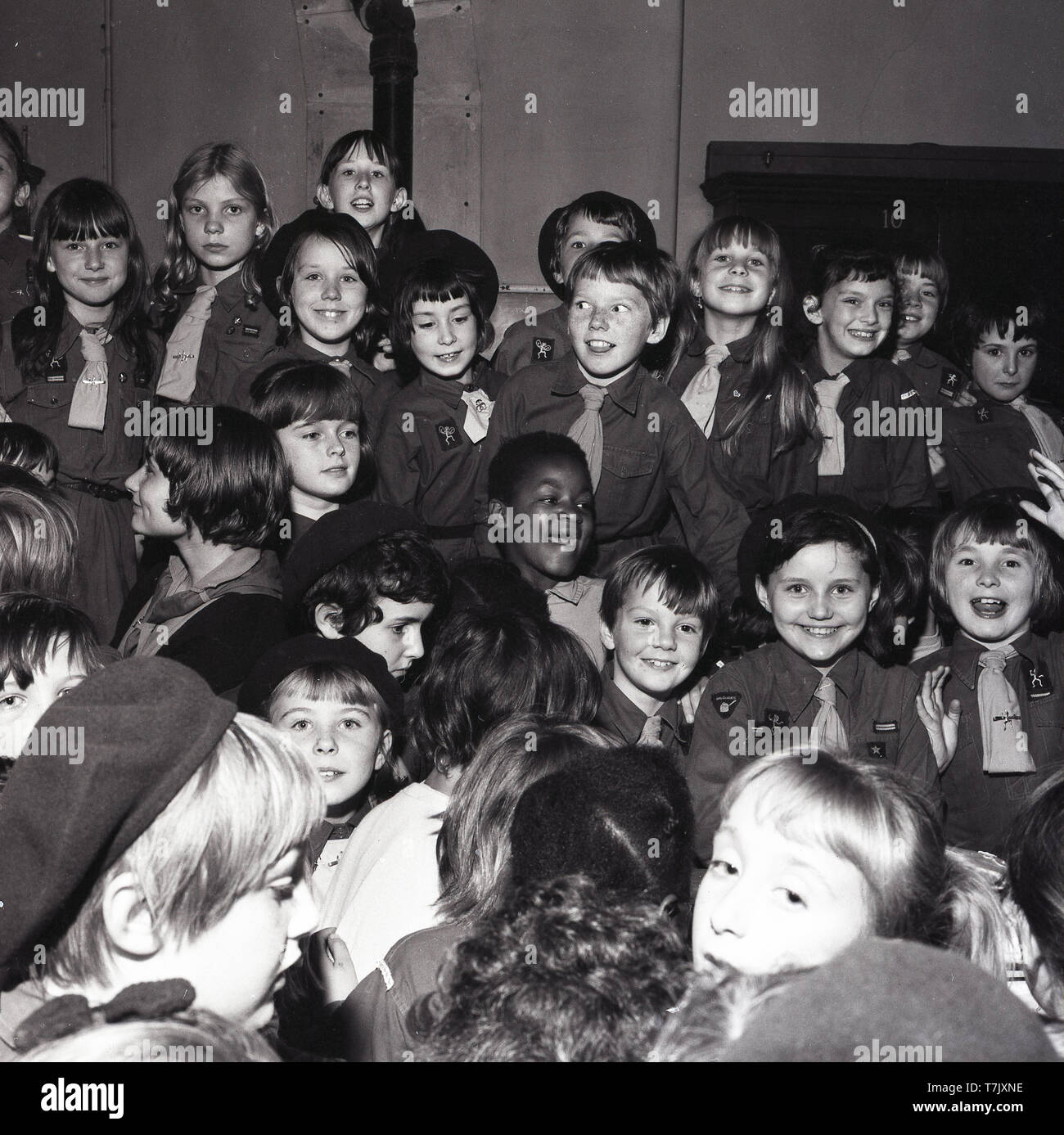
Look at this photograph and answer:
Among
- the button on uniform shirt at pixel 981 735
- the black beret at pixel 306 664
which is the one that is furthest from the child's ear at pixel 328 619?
the button on uniform shirt at pixel 981 735

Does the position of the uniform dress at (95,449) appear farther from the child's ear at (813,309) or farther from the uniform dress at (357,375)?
the child's ear at (813,309)

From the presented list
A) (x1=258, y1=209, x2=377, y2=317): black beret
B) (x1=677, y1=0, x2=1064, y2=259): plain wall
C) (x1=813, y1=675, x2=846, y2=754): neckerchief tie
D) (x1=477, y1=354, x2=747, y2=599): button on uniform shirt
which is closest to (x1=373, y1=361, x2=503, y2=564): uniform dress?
(x1=477, y1=354, x2=747, y2=599): button on uniform shirt

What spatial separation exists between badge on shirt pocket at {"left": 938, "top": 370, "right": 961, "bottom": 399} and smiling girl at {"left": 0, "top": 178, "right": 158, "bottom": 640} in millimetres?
2575

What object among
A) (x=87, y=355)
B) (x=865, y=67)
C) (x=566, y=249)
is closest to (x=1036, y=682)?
(x=566, y=249)

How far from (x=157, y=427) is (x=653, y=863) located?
1944 mm

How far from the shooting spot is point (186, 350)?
12.6 feet

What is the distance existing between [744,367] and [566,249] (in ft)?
2.42

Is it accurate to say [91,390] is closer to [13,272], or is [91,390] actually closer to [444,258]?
[13,272]

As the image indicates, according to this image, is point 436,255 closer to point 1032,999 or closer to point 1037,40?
point 1032,999

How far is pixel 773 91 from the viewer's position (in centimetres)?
592

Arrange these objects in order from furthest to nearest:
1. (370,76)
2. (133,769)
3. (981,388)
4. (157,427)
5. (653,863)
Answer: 1. (370,76)
2. (981,388)
3. (157,427)
4. (653,863)
5. (133,769)

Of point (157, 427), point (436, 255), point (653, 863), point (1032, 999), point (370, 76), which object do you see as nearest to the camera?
point (653, 863)

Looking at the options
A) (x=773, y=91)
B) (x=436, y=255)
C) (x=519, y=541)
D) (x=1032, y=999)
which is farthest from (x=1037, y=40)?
(x=1032, y=999)

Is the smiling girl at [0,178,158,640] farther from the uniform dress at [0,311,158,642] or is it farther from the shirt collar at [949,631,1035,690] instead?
the shirt collar at [949,631,1035,690]
